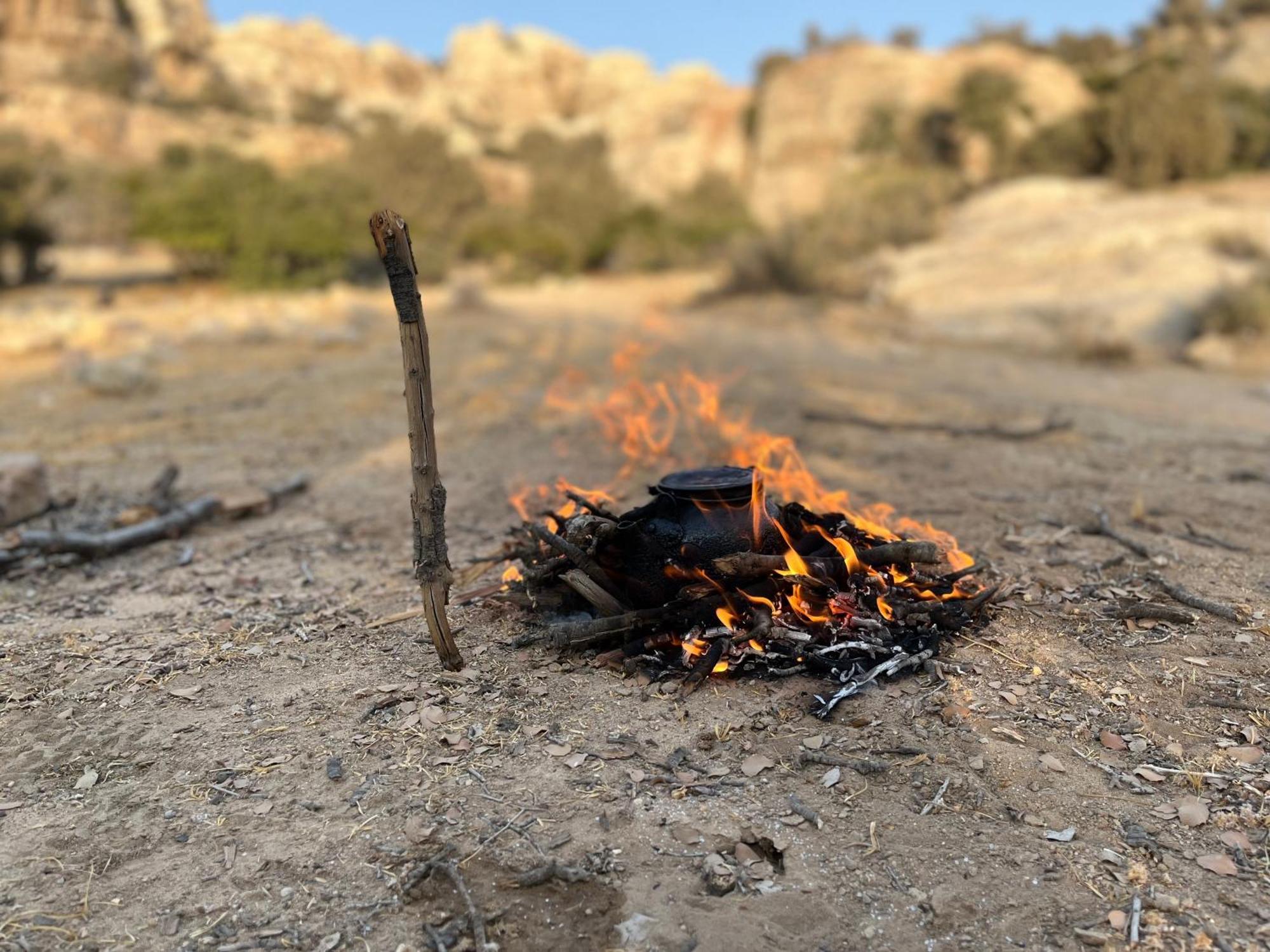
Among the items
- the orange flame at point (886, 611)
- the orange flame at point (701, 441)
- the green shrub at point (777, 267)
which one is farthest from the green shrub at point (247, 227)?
the orange flame at point (886, 611)

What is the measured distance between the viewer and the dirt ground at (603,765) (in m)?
2.18

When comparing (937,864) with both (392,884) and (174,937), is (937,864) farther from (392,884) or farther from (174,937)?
(174,937)

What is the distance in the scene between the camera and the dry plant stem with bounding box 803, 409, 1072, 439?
6945 millimetres

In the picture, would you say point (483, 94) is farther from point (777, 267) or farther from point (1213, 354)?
point (1213, 354)

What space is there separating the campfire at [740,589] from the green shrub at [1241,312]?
35.2 feet

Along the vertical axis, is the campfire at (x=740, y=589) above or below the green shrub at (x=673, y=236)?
below

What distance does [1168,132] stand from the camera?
778 inches

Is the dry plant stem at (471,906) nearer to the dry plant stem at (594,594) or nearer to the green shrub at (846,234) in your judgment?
the dry plant stem at (594,594)

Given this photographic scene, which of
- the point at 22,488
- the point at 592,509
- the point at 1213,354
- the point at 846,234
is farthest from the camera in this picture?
the point at 846,234

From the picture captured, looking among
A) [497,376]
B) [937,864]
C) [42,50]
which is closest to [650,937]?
[937,864]

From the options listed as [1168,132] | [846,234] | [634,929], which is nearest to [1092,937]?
[634,929]

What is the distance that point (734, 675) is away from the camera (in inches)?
124

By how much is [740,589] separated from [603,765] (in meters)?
0.90

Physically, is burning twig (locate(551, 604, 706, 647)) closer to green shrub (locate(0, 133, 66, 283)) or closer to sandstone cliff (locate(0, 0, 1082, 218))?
green shrub (locate(0, 133, 66, 283))
